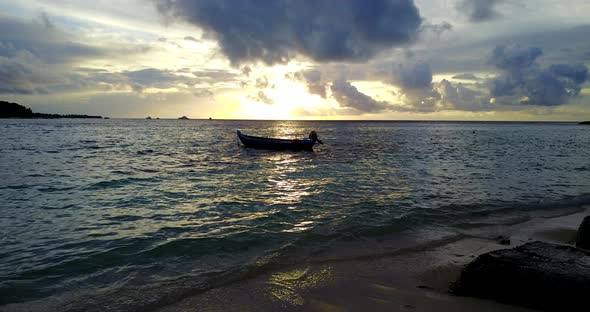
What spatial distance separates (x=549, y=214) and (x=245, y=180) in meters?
14.2

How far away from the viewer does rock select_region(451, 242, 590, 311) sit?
17.9ft

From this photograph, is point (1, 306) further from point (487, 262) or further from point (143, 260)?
point (487, 262)

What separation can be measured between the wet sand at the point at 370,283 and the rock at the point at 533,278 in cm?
26

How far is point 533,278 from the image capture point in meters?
5.79

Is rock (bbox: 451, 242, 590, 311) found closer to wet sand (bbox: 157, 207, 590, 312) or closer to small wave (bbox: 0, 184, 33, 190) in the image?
wet sand (bbox: 157, 207, 590, 312)

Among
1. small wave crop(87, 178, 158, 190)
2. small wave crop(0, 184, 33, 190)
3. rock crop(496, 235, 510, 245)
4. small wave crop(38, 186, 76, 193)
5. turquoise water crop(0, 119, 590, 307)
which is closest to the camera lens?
turquoise water crop(0, 119, 590, 307)

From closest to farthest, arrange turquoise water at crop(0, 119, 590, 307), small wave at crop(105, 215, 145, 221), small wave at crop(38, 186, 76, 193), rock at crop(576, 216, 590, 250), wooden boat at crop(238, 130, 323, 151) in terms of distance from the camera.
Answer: turquoise water at crop(0, 119, 590, 307), rock at crop(576, 216, 590, 250), small wave at crop(105, 215, 145, 221), small wave at crop(38, 186, 76, 193), wooden boat at crop(238, 130, 323, 151)

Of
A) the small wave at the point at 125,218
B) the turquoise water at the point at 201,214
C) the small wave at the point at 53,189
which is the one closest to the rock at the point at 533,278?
the turquoise water at the point at 201,214

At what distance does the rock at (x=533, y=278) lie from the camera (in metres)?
5.47

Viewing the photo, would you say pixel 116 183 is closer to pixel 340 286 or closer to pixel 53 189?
pixel 53 189

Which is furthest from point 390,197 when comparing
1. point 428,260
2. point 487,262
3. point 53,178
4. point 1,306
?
point 53,178

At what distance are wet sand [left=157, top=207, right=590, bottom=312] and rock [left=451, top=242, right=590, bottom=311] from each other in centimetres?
26

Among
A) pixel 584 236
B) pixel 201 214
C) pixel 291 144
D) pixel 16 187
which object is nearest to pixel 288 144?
pixel 291 144

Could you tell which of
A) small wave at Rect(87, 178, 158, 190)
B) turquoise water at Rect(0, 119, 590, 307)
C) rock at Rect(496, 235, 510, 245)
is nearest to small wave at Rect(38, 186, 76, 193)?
turquoise water at Rect(0, 119, 590, 307)
